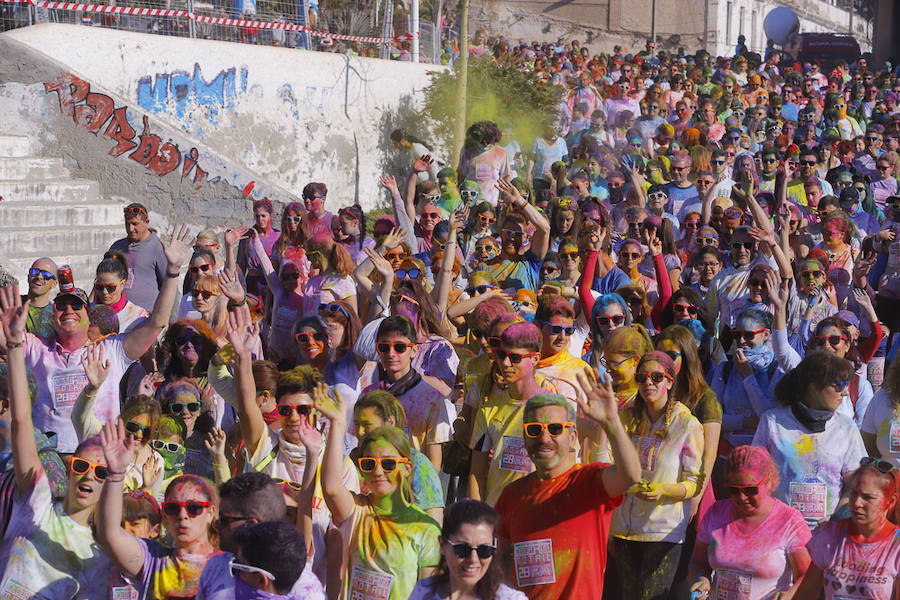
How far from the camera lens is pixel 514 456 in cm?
540

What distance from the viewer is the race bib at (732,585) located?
4797 mm

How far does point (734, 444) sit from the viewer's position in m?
6.33

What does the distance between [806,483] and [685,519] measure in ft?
1.92

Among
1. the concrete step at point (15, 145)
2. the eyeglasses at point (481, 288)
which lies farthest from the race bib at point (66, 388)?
the concrete step at point (15, 145)

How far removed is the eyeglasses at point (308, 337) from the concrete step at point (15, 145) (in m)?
7.79

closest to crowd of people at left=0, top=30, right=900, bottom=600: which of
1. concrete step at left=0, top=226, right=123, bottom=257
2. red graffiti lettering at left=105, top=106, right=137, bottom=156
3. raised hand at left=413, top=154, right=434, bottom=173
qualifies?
raised hand at left=413, top=154, right=434, bottom=173

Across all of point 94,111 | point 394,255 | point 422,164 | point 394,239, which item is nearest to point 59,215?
point 94,111

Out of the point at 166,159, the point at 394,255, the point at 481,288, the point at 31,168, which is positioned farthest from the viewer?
the point at 166,159

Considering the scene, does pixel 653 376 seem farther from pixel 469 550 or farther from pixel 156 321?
pixel 156 321

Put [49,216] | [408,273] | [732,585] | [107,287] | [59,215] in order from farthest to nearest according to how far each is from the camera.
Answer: [59,215]
[49,216]
[408,273]
[107,287]
[732,585]

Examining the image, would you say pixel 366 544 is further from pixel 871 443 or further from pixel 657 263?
pixel 657 263

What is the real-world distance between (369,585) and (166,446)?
1502 millimetres

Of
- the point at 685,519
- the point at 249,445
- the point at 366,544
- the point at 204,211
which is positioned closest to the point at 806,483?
the point at 685,519

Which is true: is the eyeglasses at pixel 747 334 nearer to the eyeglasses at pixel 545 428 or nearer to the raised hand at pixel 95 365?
the eyeglasses at pixel 545 428
